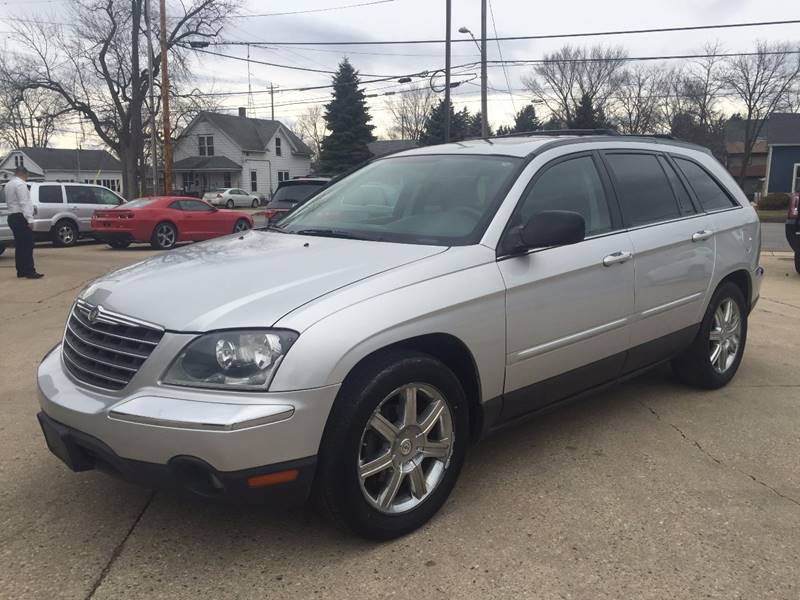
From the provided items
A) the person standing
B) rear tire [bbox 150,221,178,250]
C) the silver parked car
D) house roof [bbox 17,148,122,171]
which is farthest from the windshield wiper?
house roof [bbox 17,148,122,171]

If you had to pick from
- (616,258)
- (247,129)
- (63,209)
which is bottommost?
(63,209)

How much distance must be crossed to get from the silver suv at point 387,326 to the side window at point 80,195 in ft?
49.7

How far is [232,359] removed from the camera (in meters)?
2.43

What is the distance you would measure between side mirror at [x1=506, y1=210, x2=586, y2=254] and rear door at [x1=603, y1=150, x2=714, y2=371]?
858mm

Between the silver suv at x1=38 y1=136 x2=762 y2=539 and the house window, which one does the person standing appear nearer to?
the silver suv at x1=38 y1=136 x2=762 y2=539

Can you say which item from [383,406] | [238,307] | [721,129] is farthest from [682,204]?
[721,129]

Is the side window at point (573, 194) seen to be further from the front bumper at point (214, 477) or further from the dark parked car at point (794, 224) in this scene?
the dark parked car at point (794, 224)

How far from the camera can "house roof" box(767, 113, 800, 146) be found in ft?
136

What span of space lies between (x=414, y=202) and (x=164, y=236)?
1381cm

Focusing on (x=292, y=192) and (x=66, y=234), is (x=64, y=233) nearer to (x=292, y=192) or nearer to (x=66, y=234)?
(x=66, y=234)

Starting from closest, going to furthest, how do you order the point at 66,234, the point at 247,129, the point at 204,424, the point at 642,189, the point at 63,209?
1. the point at 204,424
2. the point at 642,189
3. the point at 63,209
4. the point at 66,234
5. the point at 247,129

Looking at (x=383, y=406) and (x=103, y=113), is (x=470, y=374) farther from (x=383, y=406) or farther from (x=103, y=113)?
(x=103, y=113)

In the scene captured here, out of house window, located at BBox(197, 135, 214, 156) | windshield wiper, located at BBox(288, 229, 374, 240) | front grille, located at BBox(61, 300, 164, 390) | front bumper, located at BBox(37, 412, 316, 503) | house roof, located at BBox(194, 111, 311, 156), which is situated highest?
house roof, located at BBox(194, 111, 311, 156)

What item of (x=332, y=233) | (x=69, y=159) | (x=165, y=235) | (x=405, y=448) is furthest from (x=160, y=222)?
(x=69, y=159)
